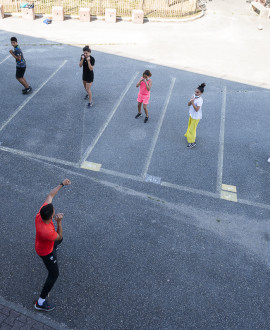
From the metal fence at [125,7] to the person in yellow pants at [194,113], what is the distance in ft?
44.0

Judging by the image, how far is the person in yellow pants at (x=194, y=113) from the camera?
746 cm

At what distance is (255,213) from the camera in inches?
260

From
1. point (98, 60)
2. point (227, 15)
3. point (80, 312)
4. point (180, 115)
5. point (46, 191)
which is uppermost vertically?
point (227, 15)

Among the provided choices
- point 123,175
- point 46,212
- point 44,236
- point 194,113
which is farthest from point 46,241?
point 194,113

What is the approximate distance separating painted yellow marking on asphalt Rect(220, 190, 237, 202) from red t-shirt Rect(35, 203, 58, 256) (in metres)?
4.18

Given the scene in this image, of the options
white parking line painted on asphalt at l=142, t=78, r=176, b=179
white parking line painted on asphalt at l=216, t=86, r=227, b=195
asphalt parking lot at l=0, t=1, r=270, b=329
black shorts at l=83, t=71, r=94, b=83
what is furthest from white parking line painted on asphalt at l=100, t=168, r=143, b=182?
black shorts at l=83, t=71, r=94, b=83

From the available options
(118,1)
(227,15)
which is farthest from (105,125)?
(227,15)

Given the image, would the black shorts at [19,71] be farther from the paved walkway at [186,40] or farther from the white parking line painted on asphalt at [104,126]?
the paved walkway at [186,40]

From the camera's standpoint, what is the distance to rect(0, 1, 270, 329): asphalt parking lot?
494 cm

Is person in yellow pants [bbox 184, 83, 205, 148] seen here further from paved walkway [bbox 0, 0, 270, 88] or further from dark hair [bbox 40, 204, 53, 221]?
paved walkway [bbox 0, 0, 270, 88]

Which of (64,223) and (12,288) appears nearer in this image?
(12,288)

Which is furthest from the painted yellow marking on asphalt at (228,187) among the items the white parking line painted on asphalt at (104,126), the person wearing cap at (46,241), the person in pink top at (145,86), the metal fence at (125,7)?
the metal fence at (125,7)

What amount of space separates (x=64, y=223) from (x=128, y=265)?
161 centimetres

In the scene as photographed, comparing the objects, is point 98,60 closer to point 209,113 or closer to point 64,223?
point 209,113
